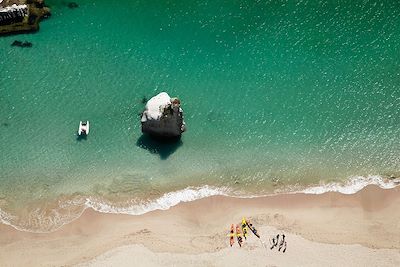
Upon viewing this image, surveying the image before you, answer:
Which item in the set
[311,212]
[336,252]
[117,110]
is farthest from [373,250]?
[117,110]

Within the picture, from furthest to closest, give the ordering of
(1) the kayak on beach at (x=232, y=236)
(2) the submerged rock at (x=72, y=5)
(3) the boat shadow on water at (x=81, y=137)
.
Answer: (2) the submerged rock at (x=72, y=5), (3) the boat shadow on water at (x=81, y=137), (1) the kayak on beach at (x=232, y=236)

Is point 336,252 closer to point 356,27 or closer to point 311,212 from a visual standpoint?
point 311,212

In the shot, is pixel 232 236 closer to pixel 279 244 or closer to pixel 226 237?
pixel 226 237

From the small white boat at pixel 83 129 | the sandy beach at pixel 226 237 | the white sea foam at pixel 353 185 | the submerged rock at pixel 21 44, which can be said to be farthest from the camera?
the submerged rock at pixel 21 44

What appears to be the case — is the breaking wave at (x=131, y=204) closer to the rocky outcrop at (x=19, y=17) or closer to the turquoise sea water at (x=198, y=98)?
the turquoise sea water at (x=198, y=98)

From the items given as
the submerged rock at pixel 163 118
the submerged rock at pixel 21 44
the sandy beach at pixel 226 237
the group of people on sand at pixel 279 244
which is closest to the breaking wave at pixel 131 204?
the sandy beach at pixel 226 237

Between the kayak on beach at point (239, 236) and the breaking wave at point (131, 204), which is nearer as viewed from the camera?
the kayak on beach at point (239, 236)

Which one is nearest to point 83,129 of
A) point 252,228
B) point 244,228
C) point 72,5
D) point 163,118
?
point 163,118
